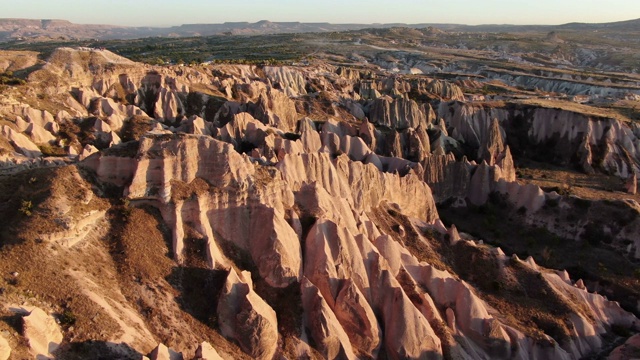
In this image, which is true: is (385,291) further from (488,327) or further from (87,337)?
(87,337)

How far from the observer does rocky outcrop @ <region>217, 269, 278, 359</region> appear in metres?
22.6

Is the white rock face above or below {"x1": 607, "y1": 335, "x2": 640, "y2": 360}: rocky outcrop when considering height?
above

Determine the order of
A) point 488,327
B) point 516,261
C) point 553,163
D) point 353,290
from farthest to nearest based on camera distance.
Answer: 1. point 553,163
2. point 516,261
3. point 488,327
4. point 353,290

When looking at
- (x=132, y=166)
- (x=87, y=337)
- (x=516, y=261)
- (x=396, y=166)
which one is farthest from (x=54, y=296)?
(x=396, y=166)

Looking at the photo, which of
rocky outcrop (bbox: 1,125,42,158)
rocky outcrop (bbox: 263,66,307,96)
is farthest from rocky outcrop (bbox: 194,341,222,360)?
rocky outcrop (bbox: 263,66,307,96)

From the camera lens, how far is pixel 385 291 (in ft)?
89.6

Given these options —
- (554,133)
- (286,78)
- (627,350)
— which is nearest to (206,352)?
(627,350)

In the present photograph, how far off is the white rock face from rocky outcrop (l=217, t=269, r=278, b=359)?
286 inches

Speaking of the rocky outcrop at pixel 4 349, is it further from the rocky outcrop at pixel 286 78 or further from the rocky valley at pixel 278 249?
the rocky outcrop at pixel 286 78

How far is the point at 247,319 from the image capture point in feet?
74.6

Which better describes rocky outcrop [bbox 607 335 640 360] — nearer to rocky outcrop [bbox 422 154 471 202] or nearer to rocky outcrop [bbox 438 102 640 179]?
rocky outcrop [bbox 422 154 471 202]

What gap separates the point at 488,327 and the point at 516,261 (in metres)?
8.18

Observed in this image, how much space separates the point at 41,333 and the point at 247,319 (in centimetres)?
863

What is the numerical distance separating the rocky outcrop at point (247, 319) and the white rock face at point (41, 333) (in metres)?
7.27
